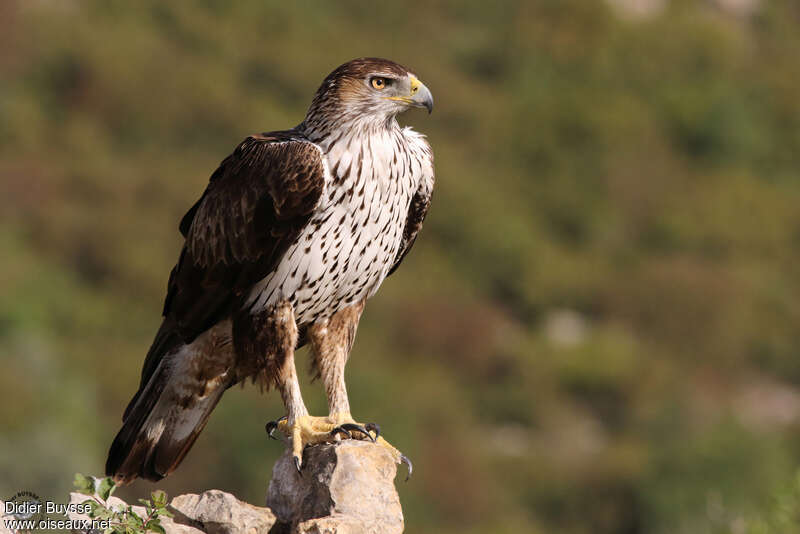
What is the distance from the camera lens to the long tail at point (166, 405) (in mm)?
8398

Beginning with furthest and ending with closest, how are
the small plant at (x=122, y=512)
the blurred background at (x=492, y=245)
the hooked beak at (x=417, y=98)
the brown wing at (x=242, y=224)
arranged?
the blurred background at (x=492, y=245), the hooked beak at (x=417, y=98), the brown wing at (x=242, y=224), the small plant at (x=122, y=512)

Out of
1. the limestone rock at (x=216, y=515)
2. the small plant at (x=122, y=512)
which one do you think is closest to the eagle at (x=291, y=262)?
the limestone rock at (x=216, y=515)

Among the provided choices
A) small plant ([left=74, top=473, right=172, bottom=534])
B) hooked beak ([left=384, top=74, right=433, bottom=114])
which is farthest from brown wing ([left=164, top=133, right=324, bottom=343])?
small plant ([left=74, top=473, right=172, bottom=534])

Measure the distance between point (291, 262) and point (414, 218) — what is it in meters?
1.02

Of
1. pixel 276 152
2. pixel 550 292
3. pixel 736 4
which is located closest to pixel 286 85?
pixel 550 292

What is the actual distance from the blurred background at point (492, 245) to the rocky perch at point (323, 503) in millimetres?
20992

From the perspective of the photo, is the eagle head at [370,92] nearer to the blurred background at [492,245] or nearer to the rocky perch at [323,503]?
the rocky perch at [323,503]

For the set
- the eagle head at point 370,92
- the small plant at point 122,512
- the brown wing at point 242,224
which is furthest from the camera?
the eagle head at point 370,92

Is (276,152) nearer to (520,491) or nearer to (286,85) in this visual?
(520,491)

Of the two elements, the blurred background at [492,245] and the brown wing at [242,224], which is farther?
the blurred background at [492,245]

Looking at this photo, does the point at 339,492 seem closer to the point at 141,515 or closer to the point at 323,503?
the point at 323,503

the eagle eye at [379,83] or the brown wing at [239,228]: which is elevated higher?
the eagle eye at [379,83]

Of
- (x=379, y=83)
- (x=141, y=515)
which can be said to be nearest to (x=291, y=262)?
(x=379, y=83)

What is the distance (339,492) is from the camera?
729cm
